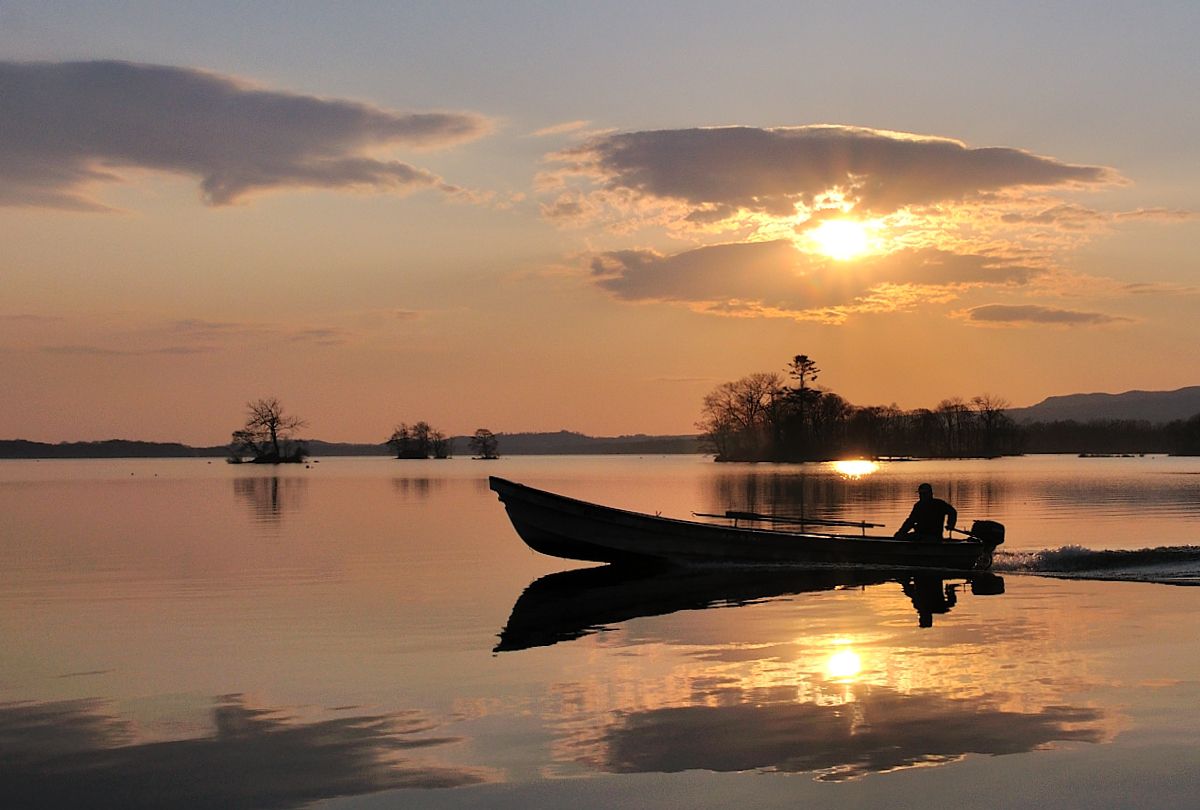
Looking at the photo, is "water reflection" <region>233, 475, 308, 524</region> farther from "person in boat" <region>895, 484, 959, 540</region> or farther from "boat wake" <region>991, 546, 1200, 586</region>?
"boat wake" <region>991, 546, 1200, 586</region>

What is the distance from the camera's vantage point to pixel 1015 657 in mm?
17422

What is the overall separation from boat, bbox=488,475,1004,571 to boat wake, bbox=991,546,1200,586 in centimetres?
166

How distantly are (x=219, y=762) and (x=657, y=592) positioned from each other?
52.5ft

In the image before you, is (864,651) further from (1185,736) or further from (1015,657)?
(1185,736)

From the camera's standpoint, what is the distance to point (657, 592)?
2664 cm

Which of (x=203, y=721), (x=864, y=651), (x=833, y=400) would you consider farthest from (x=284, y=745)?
(x=833, y=400)

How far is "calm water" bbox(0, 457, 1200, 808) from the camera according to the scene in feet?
35.3

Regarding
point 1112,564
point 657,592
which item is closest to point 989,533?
point 1112,564

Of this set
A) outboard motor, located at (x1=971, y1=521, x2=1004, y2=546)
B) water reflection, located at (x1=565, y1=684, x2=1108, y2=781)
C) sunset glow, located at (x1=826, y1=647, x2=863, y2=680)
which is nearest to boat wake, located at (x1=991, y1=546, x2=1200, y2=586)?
outboard motor, located at (x1=971, y1=521, x2=1004, y2=546)

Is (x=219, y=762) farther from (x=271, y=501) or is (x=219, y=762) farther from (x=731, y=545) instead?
(x=271, y=501)

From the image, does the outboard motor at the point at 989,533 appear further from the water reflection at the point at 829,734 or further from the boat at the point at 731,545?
the water reflection at the point at 829,734

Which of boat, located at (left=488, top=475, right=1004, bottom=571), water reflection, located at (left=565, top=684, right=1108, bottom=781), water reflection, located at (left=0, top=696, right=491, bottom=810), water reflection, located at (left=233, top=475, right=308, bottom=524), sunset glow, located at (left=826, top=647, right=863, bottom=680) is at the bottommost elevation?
water reflection, located at (left=233, top=475, right=308, bottom=524)

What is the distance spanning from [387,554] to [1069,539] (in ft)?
79.9

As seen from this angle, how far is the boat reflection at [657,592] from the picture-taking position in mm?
21578
